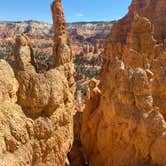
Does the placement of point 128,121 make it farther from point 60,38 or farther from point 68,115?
point 60,38

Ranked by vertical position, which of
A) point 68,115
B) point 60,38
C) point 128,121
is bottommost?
point 128,121

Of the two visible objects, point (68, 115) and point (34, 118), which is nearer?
point (34, 118)

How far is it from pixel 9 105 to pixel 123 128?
4.13m

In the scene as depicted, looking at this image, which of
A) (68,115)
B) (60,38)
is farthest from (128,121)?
(60,38)

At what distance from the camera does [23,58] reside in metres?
10.0

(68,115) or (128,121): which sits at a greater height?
(68,115)

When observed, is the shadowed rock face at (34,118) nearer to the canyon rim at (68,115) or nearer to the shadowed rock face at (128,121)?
the canyon rim at (68,115)

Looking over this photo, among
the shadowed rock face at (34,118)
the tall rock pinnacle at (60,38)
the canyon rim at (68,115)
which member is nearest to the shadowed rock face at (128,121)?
the canyon rim at (68,115)

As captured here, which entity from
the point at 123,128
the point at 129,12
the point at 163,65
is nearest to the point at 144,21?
the point at 163,65

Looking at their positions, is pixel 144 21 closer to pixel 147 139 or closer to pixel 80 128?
pixel 80 128

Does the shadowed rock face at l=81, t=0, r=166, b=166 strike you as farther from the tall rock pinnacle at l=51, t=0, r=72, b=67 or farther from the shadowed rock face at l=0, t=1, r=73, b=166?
the shadowed rock face at l=0, t=1, r=73, b=166

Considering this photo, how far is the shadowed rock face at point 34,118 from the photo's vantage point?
7137 millimetres

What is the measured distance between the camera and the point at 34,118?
25.8 ft

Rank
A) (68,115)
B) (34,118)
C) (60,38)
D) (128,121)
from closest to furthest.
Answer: (34,118), (68,115), (128,121), (60,38)
